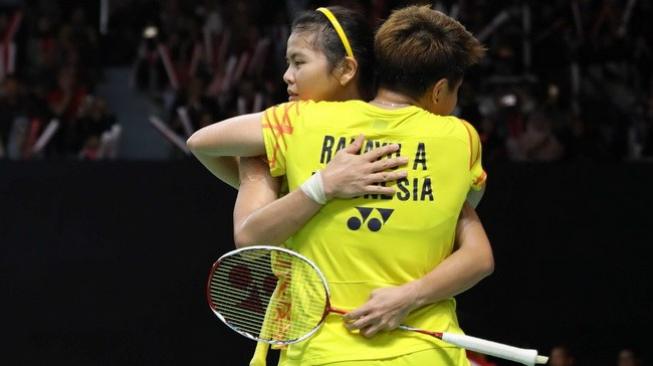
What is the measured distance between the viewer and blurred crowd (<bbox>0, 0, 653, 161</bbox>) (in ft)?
35.8

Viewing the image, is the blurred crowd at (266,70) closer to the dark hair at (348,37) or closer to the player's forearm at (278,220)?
the dark hair at (348,37)

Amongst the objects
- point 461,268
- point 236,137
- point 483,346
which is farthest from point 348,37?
point 483,346

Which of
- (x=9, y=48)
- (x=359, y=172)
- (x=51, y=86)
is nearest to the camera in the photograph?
(x=359, y=172)

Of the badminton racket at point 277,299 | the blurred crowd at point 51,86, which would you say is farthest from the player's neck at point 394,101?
the blurred crowd at point 51,86

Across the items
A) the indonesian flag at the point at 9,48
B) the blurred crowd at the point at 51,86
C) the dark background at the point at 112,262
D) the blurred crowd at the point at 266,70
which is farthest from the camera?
the indonesian flag at the point at 9,48

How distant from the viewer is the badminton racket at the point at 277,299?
3223 millimetres

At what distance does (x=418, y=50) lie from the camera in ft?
10.7

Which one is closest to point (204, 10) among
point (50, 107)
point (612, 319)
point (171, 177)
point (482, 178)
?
point (50, 107)

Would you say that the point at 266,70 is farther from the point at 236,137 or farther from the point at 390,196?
the point at 390,196

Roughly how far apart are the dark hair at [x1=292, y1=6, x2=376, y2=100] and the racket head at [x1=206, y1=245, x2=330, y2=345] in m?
0.52

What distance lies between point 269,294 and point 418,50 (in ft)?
2.38

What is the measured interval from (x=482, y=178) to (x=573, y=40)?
1019 cm

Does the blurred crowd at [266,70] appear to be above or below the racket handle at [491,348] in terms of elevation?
above

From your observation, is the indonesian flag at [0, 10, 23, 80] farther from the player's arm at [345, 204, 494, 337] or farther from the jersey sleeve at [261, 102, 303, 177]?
the player's arm at [345, 204, 494, 337]
